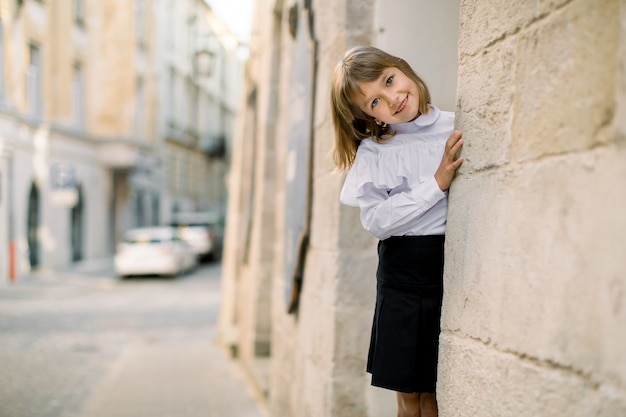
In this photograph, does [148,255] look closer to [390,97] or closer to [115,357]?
[115,357]

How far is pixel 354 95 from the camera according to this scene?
2156 millimetres

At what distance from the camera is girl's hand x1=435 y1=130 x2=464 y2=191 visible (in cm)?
195

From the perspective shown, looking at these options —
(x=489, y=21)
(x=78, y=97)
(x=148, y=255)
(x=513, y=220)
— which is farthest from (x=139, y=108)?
(x=513, y=220)

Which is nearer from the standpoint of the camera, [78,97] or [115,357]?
[115,357]

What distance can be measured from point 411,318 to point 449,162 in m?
0.52

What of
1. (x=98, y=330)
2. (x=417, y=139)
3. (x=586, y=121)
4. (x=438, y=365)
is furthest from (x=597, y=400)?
(x=98, y=330)

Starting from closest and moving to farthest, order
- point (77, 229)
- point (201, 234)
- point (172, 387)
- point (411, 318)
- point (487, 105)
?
1. point (487, 105)
2. point (411, 318)
3. point (172, 387)
4. point (77, 229)
5. point (201, 234)

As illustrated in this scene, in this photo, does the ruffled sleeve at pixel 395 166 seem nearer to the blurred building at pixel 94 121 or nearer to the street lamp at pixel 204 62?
the blurred building at pixel 94 121

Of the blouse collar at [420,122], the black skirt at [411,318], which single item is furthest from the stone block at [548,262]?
the blouse collar at [420,122]

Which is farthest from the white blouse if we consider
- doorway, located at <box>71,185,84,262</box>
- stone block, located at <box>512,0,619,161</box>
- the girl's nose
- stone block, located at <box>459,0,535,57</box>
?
doorway, located at <box>71,185,84,262</box>

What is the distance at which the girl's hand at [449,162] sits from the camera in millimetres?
1952

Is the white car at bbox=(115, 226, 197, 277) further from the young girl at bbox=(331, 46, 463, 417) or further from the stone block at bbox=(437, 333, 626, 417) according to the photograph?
the stone block at bbox=(437, 333, 626, 417)

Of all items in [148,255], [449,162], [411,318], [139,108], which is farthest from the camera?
[139,108]

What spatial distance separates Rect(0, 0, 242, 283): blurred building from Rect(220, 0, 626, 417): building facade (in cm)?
680
